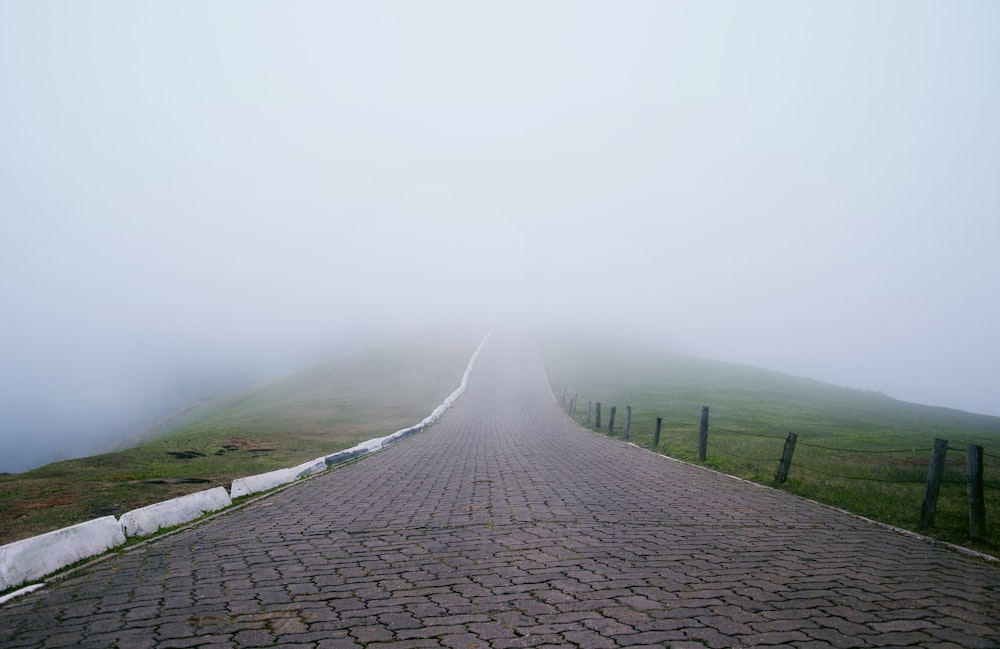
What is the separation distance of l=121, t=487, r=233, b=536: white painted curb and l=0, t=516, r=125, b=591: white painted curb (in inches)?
12.3

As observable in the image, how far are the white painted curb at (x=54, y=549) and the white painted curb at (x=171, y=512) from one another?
31 cm

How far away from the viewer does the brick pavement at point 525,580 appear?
16.1 ft

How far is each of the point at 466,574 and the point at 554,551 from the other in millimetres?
1338

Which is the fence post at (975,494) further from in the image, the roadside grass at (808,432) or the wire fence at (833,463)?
the roadside grass at (808,432)

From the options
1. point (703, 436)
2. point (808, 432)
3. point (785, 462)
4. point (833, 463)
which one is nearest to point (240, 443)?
point (703, 436)

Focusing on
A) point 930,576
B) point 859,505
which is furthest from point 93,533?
point 859,505

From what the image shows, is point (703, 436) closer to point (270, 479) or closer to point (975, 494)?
point (975, 494)

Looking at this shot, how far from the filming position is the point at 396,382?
46062mm

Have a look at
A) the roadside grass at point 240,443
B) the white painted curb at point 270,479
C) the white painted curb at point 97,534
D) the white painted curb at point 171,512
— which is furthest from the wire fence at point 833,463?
the roadside grass at point 240,443

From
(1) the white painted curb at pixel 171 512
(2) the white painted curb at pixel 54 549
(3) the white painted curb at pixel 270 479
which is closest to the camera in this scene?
(2) the white painted curb at pixel 54 549

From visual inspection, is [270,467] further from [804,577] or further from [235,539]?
[804,577]

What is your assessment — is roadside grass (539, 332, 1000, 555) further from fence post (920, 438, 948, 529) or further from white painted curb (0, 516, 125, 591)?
white painted curb (0, 516, 125, 591)

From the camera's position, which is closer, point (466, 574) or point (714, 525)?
point (466, 574)

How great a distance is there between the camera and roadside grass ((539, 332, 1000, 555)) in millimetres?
11305
